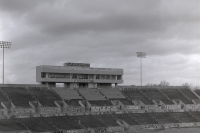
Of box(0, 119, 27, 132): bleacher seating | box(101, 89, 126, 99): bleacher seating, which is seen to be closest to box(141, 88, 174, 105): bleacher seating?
box(101, 89, 126, 99): bleacher seating

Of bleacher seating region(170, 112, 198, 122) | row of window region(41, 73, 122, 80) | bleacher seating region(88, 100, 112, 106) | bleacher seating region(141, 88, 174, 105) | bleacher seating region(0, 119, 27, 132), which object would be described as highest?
row of window region(41, 73, 122, 80)

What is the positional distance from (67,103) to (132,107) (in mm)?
20098

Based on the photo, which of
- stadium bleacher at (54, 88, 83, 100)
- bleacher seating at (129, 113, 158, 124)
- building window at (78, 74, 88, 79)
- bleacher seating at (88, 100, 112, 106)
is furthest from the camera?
building window at (78, 74, 88, 79)

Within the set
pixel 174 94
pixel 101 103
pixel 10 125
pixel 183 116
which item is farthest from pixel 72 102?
pixel 174 94

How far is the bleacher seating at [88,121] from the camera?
8069 cm

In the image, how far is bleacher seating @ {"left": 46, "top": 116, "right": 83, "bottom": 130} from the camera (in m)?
76.9

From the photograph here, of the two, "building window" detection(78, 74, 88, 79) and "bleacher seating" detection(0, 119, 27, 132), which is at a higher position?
"building window" detection(78, 74, 88, 79)

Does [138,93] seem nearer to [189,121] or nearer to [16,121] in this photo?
[189,121]

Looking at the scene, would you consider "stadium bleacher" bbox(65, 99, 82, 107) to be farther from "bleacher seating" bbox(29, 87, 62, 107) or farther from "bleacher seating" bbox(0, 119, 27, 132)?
"bleacher seating" bbox(0, 119, 27, 132)

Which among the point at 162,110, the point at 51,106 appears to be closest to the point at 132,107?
the point at 162,110

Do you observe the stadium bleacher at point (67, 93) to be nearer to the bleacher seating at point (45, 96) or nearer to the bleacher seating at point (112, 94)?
the bleacher seating at point (45, 96)

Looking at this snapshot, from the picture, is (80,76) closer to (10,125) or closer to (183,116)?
(183,116)

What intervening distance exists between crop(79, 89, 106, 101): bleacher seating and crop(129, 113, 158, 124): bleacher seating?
437 inches

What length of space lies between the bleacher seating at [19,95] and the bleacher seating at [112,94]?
24.5 meters
